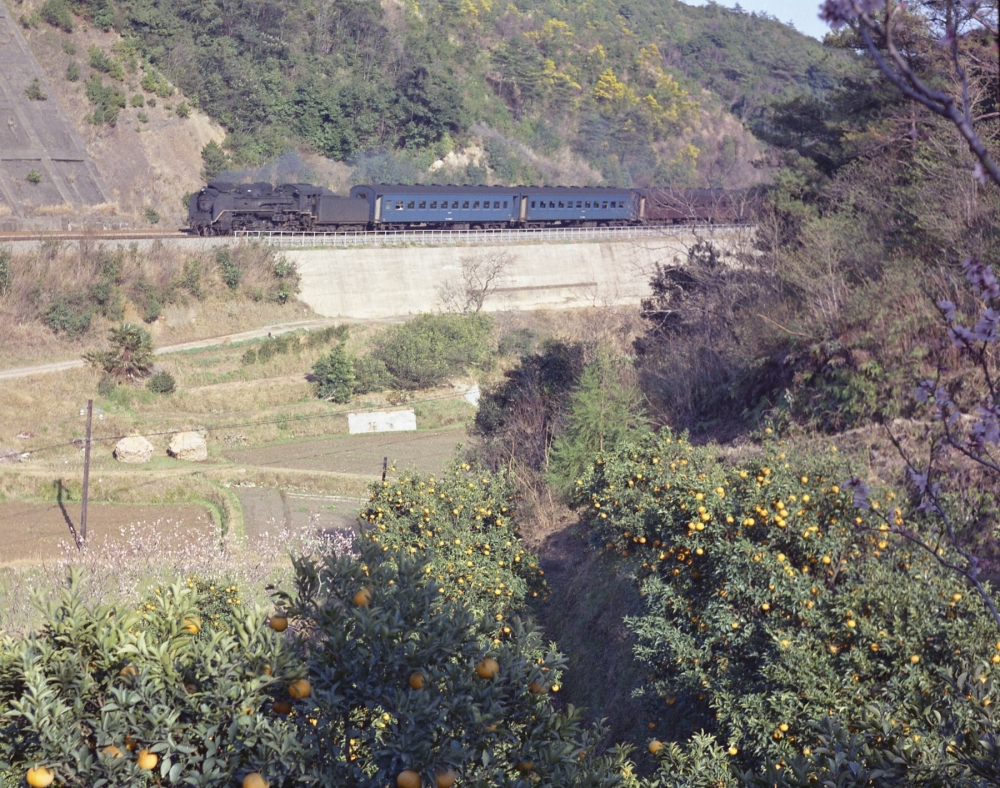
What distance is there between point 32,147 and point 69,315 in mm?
14837

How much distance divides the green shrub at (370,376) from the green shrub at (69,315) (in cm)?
924

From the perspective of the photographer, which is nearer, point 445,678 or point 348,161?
point 445,678

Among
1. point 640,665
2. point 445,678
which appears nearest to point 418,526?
point 640,665

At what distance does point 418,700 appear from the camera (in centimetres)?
373

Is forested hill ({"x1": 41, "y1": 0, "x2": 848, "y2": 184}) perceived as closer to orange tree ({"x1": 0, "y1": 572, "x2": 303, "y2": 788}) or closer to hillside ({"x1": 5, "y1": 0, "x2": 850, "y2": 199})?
hillside ({"x1": 5, "y1": 0, "x2": 850, "y2": 199})

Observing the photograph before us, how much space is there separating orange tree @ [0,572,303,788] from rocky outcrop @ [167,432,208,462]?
21.9m

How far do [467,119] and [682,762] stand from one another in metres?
55.8

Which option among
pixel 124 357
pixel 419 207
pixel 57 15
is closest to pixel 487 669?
pixel 124 357

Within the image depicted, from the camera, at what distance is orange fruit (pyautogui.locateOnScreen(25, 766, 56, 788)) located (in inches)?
126

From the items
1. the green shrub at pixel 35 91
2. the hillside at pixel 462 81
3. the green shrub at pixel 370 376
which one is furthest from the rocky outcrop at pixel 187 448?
the green shrub at pixel 35 91

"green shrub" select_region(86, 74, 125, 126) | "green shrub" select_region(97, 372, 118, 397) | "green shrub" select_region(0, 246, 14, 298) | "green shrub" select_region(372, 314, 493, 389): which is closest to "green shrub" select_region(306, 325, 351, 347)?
"green shrub" select_region(372, 314, 493, 389)

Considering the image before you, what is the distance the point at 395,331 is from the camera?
31.9m

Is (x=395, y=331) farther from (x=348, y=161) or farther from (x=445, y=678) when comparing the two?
(x=445, y=678)

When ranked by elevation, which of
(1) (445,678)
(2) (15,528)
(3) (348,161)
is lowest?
(2) (15,528)
